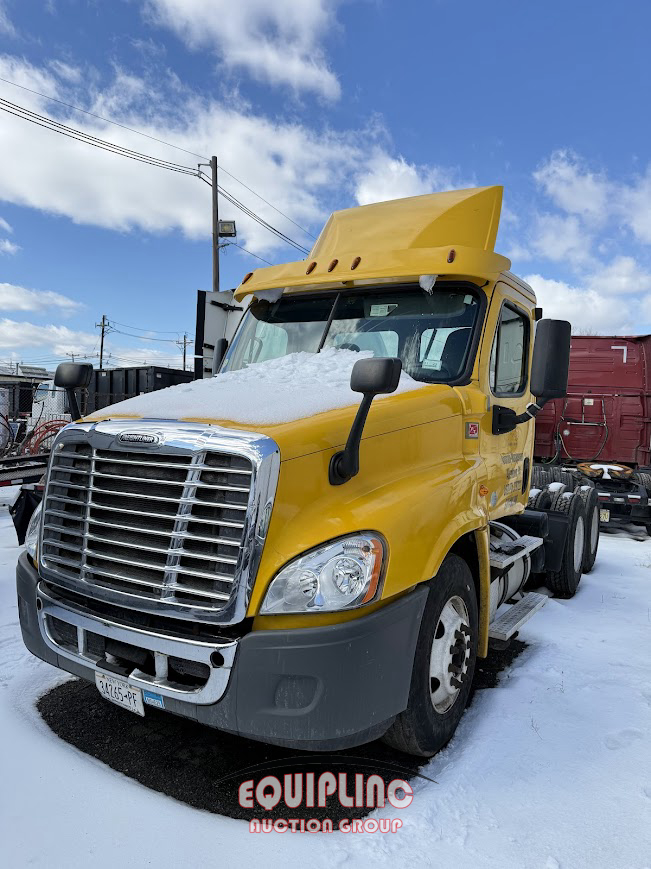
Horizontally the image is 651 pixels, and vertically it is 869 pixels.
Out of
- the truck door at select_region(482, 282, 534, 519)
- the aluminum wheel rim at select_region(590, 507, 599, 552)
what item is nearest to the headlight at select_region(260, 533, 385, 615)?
the truck door at select_region(482, 282, 534, 519)

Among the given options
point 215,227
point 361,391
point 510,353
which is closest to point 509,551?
point 510,353

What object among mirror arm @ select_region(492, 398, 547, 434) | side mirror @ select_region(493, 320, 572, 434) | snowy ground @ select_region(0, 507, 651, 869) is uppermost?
side mirror @ select_region(493, 320, 572, 434)

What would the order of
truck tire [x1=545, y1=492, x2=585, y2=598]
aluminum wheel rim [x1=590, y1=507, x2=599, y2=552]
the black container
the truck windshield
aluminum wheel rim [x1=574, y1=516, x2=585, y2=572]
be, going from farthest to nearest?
the black container, aluminum wheel rim [x1=590, y1=507, x2=599, y2=552], aluminum wheel rim [x1=574, y1=516, x2=585, y2=572], truck tire [x1=545, y1=492, x2=585, y2=598], the truck windshield

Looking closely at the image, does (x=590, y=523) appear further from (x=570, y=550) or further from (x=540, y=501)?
(x=570, y=550)

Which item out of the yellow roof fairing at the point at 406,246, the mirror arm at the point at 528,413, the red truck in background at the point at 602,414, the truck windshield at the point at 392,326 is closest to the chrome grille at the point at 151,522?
the truck windshield at the point at 392,326

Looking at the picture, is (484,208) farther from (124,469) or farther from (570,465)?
(570,465)

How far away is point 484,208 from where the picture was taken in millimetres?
4328

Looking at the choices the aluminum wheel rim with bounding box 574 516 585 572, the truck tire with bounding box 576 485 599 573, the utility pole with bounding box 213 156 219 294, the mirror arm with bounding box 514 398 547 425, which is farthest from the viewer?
the utility pole with bounding box 213 156 219 294

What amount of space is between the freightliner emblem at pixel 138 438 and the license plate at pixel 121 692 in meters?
1.02

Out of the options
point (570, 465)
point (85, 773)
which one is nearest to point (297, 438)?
point (85, 773)

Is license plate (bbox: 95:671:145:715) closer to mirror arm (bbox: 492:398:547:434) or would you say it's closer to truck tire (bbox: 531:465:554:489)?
mirror arm (bbox: 492:398:547:434)

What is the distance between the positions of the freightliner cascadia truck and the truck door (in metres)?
0.04

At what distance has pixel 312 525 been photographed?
8.07 ft

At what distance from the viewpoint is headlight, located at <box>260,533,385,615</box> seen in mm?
2348
